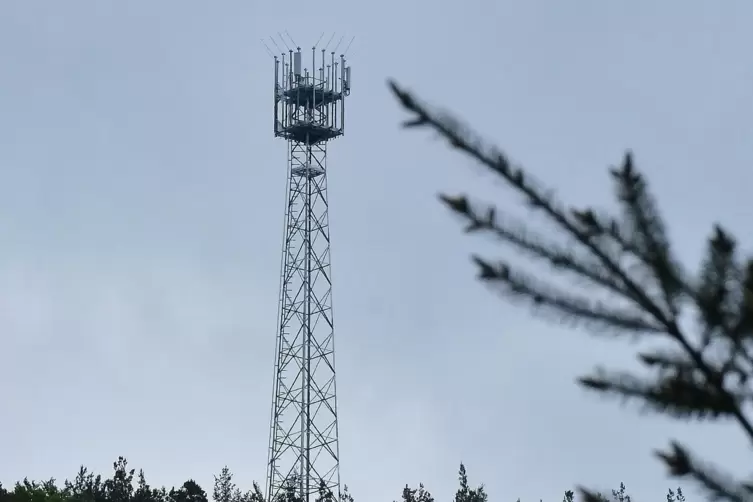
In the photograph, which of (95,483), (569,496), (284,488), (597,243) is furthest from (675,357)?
(95,483)

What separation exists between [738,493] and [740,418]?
37 centimetres

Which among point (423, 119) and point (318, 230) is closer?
point (423, 119)

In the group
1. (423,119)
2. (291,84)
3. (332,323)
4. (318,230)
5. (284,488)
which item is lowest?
(423,119)

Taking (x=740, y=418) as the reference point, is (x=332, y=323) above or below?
above

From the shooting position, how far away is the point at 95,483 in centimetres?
6062

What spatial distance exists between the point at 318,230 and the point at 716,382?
37.8m

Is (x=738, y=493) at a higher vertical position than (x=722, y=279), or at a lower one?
lower

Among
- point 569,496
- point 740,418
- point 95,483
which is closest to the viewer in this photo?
point 740,418

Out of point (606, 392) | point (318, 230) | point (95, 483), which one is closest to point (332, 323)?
point (318, 230)

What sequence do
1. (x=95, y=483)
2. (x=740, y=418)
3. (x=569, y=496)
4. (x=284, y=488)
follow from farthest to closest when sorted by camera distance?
(x=95, y=483) → (x=569, y=496) → (x=284, y=488) → (x=740, y=418)

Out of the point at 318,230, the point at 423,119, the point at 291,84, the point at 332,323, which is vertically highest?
the point at 291,84

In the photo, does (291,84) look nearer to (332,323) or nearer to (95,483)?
(332,323)

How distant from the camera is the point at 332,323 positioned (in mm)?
41688

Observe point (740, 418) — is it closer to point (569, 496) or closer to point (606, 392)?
point (606, 392)
